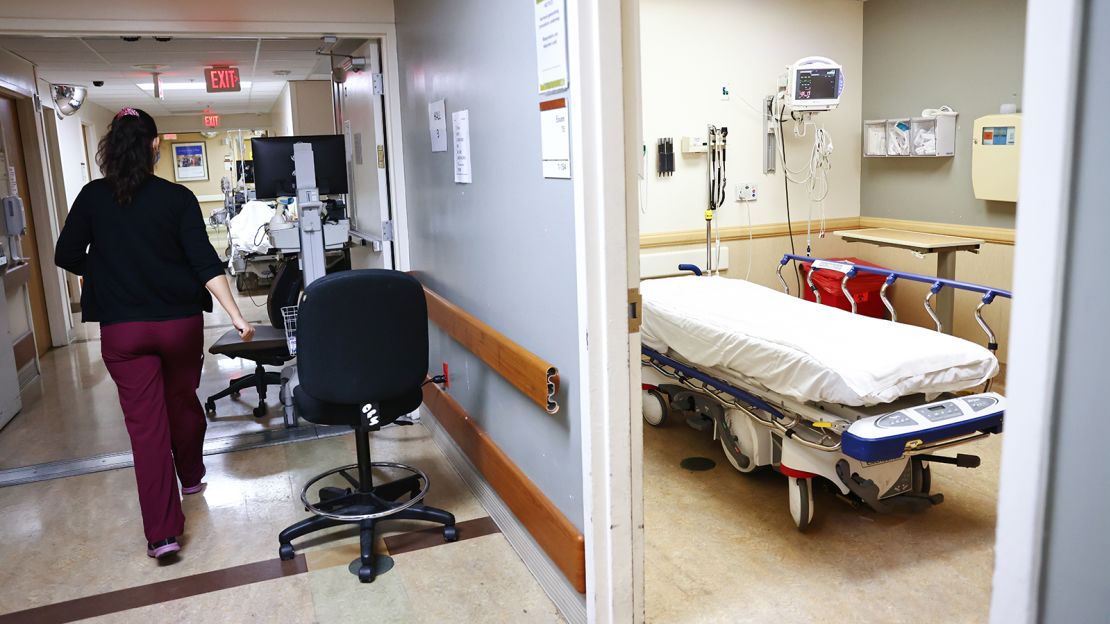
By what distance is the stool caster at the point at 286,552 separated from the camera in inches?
122

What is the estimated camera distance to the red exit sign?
8.61 meters

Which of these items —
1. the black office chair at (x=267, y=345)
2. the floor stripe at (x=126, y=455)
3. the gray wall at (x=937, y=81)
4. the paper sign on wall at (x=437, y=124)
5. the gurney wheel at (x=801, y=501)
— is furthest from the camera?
the gray wall at (x=937, y=81)

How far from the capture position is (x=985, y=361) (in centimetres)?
317

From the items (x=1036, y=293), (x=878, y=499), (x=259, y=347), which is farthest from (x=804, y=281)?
(x=1036, y=293)

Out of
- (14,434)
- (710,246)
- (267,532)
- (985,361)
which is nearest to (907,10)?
(710,246)

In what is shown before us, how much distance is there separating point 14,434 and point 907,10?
5840 mm

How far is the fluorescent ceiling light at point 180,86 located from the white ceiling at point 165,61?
0.10 feet

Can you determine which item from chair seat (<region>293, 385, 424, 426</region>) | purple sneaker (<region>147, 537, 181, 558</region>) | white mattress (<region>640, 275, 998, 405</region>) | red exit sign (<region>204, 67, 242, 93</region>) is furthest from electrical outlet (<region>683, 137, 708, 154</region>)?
red exit sign (<region>204, 67, 242, 93</region>)

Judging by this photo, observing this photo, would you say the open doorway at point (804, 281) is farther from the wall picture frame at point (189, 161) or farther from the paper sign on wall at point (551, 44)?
the wall picture frame at point (189, 161)

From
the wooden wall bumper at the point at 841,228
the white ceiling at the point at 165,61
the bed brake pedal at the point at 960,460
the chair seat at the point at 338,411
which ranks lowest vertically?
the bed brake pedal at the point at 960,460

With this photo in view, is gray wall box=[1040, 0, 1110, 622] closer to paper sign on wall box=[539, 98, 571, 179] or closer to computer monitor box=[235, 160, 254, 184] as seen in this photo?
paper sign on wall box=[539, 98, 571, 179]

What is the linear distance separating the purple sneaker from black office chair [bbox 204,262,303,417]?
1587 millimetres

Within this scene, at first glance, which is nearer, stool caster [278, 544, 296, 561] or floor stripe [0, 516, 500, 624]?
floor stripe [0, 516, 500, 624]

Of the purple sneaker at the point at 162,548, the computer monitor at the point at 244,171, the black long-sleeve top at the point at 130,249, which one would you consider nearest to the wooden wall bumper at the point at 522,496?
the purple sneaker at the point at 162,548
